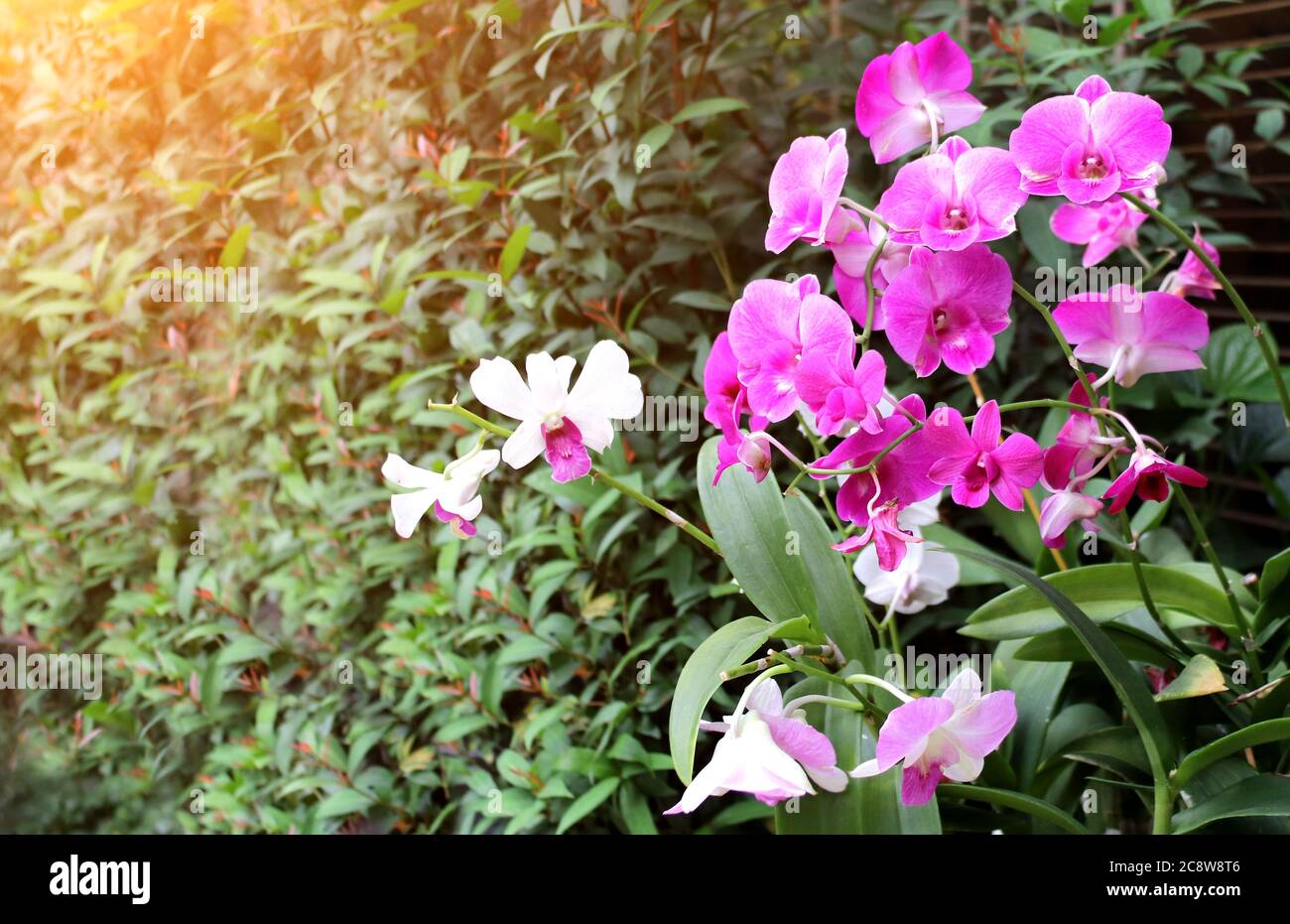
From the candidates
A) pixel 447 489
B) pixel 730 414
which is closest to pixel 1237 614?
pixel 730 414

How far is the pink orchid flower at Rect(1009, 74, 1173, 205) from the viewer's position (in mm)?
578

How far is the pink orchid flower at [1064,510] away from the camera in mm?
645

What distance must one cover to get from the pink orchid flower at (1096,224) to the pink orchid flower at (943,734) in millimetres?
418

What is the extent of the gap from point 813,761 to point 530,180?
3.52 ft

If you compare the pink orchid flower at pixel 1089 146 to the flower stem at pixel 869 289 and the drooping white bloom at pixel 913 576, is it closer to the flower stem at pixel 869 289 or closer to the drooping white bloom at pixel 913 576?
the flower stem at pixel 869 289

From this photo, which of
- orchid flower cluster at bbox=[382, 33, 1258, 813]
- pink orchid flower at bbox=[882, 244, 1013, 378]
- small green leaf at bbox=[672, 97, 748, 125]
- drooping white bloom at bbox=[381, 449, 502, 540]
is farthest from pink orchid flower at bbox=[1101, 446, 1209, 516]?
small green leaf at bbox=[672, 97, 748, 125]

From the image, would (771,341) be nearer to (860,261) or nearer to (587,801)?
(860,261)

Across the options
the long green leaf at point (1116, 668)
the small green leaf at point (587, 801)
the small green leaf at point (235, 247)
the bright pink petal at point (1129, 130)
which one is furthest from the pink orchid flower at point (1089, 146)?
the small green leaf at point (235, 247)

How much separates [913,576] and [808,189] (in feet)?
1.19

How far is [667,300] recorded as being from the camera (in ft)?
4.78

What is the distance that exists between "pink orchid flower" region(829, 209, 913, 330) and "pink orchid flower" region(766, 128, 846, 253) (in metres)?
0.02

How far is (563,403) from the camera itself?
62 cm

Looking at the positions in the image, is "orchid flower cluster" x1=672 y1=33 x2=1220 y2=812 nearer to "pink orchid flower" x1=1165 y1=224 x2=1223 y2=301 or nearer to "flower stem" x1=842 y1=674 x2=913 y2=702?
"flower stem" x1=842 y1=674 x2=913 y2=702
